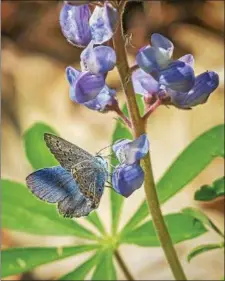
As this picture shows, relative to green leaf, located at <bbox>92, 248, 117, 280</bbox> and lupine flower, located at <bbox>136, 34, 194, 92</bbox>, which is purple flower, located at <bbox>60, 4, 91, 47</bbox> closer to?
lupine flower, located at <bbox>136, 34, 194, 92</bbox>

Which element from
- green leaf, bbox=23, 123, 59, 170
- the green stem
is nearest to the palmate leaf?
green leaf, bbox=23, 123, 59, 170

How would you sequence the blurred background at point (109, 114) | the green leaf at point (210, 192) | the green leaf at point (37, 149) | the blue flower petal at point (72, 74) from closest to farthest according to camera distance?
the blue flower petal at point (72, 74)
the green leaf at point (210, 192)
the green leaf at point (37, 149)
the blurred background at point (109, 114)

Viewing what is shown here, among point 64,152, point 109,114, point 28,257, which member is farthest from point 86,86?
point 109,114

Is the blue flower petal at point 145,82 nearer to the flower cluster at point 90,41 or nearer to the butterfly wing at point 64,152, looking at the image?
the flower cluster at point 90,41

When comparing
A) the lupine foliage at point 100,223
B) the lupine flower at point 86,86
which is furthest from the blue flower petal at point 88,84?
the lupine foliage at point 100,223

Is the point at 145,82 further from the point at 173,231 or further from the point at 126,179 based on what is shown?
the point at 173,231

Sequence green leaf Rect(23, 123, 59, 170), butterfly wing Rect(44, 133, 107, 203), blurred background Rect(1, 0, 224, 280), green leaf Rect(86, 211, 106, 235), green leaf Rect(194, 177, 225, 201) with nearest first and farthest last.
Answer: butterfly wing Rect(44, 133, 107, 203) < green leaf Rect(194, 177, 225, 201) < green leaf Rect(86, 211, 106, 235) < green leaf Rect(23, 123, 59, 170) < blurred background Rect(1, 0, 224, 280)
